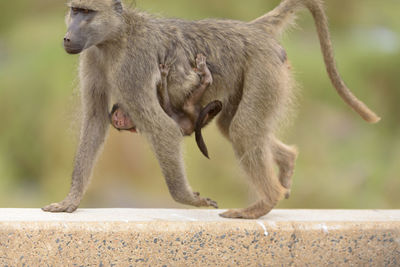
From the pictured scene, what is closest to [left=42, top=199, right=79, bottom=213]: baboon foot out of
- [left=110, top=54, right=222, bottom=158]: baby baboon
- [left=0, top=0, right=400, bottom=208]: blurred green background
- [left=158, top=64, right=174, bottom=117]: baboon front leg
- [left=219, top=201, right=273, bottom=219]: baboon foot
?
[left=110, top=54, right=222, bottom=158]: baby baboon

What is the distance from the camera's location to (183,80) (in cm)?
348

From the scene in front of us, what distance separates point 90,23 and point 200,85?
0.68m

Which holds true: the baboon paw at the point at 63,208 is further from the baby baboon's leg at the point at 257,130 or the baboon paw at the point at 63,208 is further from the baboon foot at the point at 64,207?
the baby baboon's leg at the point at 257,130

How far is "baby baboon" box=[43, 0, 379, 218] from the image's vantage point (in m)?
3.39

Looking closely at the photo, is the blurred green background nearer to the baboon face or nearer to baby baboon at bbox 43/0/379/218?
baby baboon at bbox 43/0/379/218

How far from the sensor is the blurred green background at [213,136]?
7.44 meters

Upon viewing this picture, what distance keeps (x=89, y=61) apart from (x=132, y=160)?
4.01 meters

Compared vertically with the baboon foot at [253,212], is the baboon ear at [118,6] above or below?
above

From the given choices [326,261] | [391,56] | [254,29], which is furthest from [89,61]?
[391,56]

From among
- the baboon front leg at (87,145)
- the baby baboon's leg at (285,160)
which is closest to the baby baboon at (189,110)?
the baboon front leg at (87,145)

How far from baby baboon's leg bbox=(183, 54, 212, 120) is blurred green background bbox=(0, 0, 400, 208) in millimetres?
3248

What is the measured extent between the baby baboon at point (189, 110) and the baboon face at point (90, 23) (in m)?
0.35

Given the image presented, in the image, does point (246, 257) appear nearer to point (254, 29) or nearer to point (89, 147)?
point (89, 147)

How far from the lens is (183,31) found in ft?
11.9
